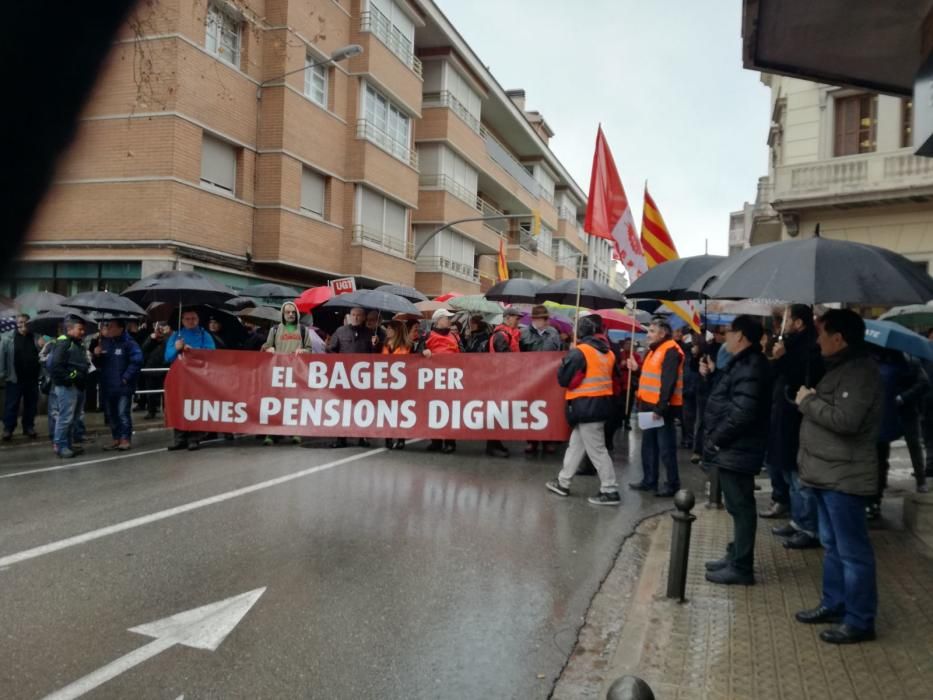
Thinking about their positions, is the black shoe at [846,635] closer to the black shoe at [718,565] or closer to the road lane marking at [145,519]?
the black shoe at [718,565]

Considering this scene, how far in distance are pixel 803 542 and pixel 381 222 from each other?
22536 mm

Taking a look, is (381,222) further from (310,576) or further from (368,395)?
(310,576)

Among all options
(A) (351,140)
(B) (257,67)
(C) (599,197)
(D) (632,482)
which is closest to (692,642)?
(D) (632,482)

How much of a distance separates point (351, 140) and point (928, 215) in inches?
688

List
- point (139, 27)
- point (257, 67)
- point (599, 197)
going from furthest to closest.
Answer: point (257, 67)
point (599, 197)
point (139, 27)

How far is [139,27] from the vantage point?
35.8 inches

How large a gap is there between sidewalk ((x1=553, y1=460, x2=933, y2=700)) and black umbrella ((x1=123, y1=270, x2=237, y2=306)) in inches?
300

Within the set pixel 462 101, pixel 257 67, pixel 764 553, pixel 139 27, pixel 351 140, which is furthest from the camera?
Answer: pixel 462 101

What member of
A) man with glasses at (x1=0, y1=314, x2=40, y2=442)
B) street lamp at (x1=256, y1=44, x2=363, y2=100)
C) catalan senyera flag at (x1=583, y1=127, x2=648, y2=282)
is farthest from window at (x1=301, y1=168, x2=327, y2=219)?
catalan senyera flag at (x1=583, y1=127, x2=648, y2=282)

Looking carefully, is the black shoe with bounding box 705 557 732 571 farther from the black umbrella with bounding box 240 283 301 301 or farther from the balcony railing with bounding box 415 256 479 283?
the balcony railing with bounding box 415 256 479 283

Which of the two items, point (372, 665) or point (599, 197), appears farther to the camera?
point (599, 197)

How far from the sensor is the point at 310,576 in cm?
510

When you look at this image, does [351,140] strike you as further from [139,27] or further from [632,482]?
[139,27]

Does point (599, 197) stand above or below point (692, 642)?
above
